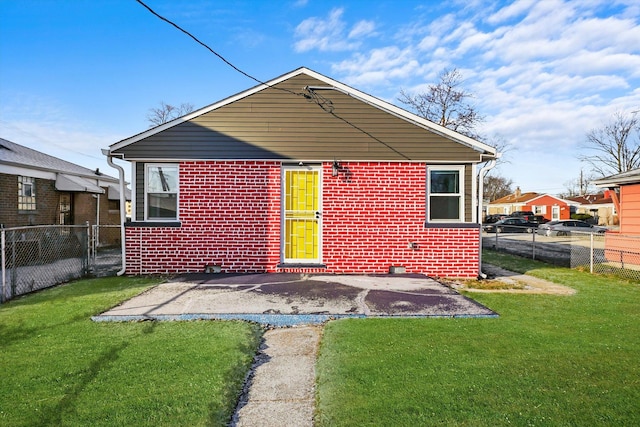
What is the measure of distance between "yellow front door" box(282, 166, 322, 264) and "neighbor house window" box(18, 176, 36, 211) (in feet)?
32.3

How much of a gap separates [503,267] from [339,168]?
19.7ft

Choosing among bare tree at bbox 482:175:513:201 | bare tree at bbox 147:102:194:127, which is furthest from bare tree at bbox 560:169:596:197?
bare tree at bbox 147:102:194:127

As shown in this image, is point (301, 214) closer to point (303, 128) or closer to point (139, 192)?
point (303, 128)

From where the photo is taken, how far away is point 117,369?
3750 millimetres

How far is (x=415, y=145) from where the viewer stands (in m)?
9.05

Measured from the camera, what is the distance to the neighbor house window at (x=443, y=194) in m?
9.16

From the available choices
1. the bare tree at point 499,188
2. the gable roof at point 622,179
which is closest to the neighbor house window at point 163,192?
the gable roof at point 622,179

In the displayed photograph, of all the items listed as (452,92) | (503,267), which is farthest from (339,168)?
(452,92)

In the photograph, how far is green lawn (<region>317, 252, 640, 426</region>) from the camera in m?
2.97

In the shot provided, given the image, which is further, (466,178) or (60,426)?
(466,178)

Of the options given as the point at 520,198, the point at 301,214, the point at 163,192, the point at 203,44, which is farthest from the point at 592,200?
the point at 203,44

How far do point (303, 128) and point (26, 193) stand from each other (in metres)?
10.5

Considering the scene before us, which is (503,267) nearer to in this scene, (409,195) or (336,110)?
(409,195)

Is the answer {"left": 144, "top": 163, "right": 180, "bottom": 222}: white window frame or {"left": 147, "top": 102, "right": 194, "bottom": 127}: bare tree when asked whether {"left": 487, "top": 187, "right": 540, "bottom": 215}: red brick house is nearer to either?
{"left": 147, "top": 102, "right": 194, "bottom": 127}: bare tree
